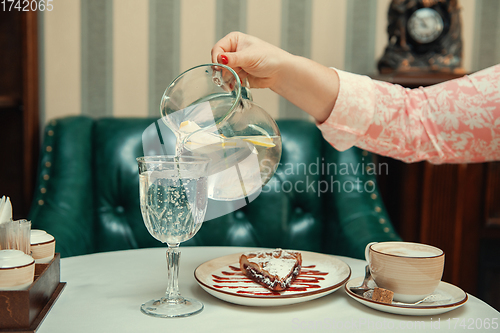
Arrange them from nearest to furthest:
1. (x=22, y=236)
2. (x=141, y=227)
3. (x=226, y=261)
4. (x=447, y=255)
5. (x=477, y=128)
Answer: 1. (x=22, y=236)
2. (x=226, y=261)
3. (x=477, y=128)
4. (x=141, y=227)
5. (x=447, y=255)

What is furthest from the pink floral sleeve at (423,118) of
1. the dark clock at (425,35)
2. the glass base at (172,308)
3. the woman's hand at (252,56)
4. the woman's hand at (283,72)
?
the dark clock at (425,35)

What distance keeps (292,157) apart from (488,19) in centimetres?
111

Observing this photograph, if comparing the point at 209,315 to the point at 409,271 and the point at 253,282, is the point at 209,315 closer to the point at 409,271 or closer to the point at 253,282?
the point at 253,282

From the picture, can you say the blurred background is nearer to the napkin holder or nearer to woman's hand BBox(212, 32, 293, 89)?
woman's hand BBox(212, 32, 293, 89)

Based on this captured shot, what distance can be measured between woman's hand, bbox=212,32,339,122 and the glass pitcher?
0.43 feet

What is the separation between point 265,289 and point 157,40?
4.58 ft

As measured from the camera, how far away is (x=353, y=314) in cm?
68

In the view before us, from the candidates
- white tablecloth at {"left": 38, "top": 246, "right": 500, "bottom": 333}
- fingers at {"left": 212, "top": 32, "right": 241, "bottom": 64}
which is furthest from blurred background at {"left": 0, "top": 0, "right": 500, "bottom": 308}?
white tablecloth at {"left": 38, "top": 246, "right": 500, "bottom": 333}

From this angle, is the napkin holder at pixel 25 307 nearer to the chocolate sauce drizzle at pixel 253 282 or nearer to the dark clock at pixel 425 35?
the chocolate sauce drizzle at pixel 253 282

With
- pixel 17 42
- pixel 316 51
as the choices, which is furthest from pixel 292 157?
pixel 17 42

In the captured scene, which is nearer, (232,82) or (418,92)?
(232,82)

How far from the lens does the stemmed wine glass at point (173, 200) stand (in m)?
0.64

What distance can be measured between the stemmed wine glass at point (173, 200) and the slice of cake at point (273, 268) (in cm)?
12

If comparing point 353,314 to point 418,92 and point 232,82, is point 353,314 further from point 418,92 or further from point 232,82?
point 418,92
